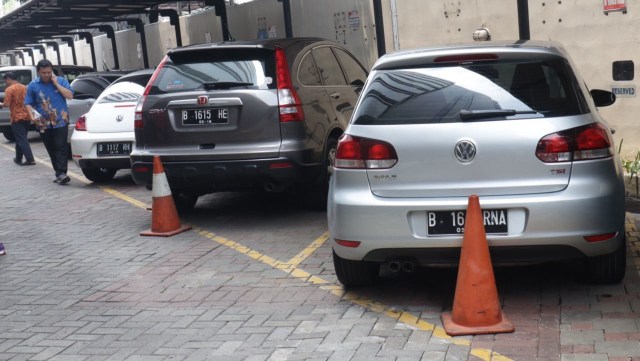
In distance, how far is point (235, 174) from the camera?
803 cm

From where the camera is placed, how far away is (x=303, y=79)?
8.46 meters

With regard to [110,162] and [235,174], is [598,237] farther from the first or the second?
[110,162]

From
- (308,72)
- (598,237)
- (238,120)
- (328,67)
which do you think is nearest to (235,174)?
(238,120)

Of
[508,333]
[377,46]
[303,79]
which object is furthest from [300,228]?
[377,46]

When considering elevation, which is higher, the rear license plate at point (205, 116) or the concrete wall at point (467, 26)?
the concrete wall at point (467, 26)

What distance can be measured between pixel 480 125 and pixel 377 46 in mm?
9466

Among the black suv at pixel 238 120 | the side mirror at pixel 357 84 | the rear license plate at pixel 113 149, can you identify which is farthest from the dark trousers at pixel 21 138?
the side mirror at pixel 357 84

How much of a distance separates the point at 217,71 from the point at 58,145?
15.6 ft

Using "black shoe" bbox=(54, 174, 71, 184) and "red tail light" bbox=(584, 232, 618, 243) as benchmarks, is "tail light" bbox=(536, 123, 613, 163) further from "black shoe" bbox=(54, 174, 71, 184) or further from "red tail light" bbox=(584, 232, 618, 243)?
"black shoe" bbox=(54, 174, 71, 184)

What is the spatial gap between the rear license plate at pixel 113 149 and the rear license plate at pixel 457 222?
7073 millimetres

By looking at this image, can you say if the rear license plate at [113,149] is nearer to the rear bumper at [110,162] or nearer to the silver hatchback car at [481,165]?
the rear bumper at [110,162]

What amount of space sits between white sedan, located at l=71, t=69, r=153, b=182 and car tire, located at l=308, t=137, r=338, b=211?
11.5 ft

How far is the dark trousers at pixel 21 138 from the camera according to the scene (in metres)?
14.6

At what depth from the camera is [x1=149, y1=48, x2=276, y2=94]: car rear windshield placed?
324 inches
